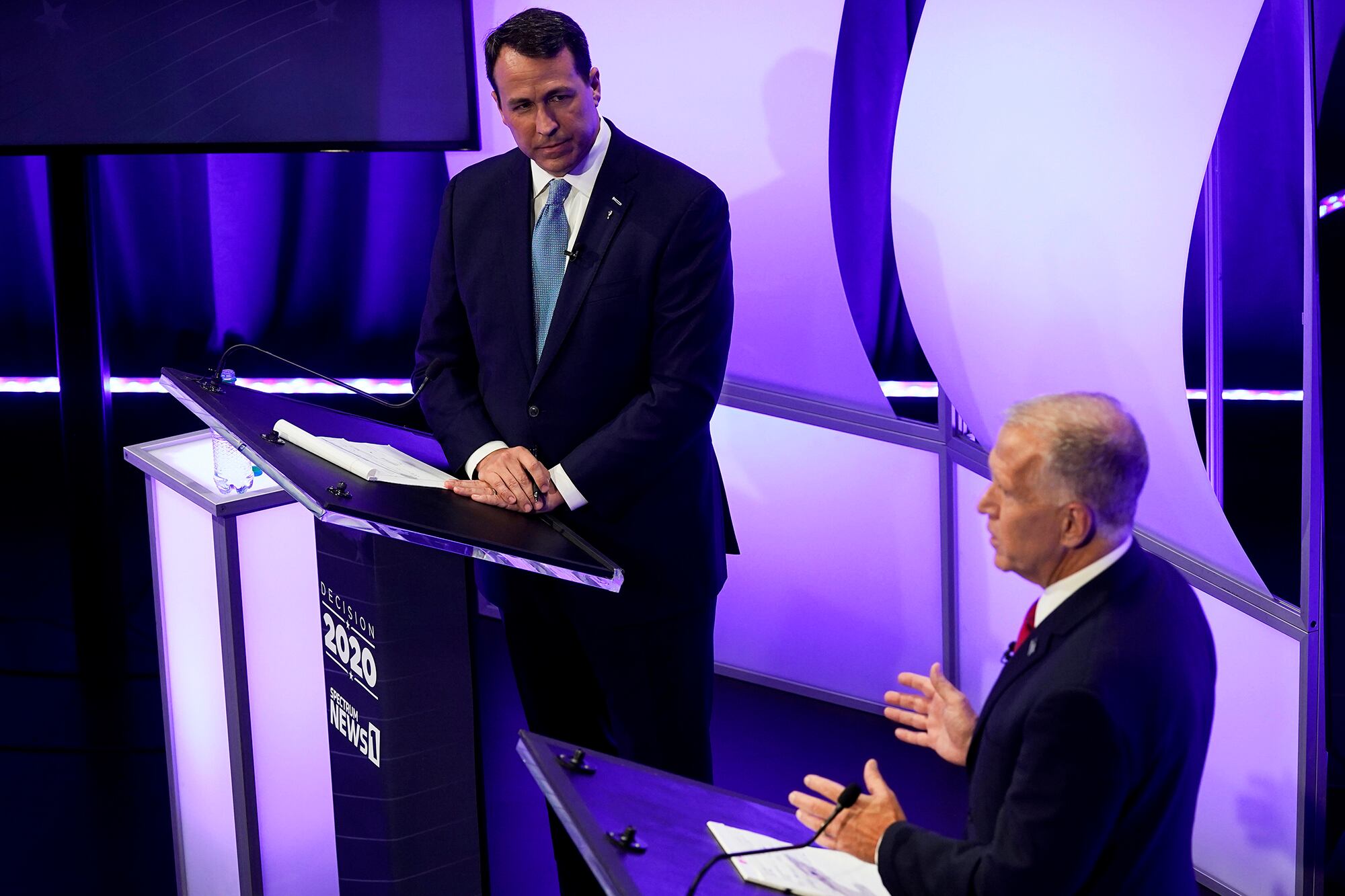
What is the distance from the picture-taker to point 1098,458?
1.63 metres

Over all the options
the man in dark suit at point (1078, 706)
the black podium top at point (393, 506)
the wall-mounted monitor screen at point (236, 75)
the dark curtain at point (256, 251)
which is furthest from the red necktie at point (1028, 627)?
the dark curtain at point (256, 251)

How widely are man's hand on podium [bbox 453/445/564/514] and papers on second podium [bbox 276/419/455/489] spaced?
0.06 m

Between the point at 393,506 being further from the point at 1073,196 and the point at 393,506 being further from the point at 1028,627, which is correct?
the point at 1073,196

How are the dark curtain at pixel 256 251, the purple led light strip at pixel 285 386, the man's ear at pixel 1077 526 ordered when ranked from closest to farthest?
the man's ear at pixel 1077 526, the dark curtain at pixel 256 251, the purple led light strip at pixel 285 386

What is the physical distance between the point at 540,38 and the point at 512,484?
0.76 metres

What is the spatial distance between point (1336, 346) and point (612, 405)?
1.46 meters

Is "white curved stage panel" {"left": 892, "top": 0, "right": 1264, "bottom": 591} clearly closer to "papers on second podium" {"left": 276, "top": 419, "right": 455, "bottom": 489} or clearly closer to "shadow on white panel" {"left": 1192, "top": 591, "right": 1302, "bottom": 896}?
"shadow on white panel" {"left": 1192, "top": 591, "right": 1302, "bottom": 896}

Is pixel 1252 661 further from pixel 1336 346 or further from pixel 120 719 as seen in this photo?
pixel 120 719

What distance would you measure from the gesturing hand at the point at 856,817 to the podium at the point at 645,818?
81 millimetres

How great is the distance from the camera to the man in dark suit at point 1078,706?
1.54 meters

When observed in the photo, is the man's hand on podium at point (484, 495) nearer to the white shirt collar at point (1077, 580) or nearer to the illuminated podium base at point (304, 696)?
the illuminated podium base at point (304, 696)

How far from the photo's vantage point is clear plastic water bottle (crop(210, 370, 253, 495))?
8.93ft

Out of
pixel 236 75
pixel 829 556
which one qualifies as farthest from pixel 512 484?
pixel 236 75

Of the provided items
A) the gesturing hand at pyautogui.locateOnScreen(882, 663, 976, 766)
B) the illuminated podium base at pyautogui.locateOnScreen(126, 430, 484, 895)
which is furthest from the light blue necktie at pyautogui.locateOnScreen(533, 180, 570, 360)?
the gesturing hand at pyautogui.locateOnScreen(882, 663, 976, 766)
